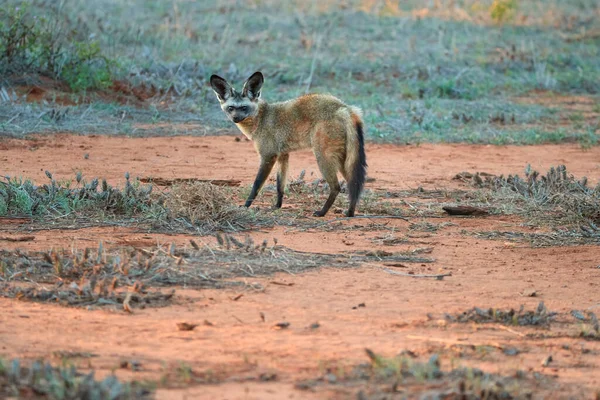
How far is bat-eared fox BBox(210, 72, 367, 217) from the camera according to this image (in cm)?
811

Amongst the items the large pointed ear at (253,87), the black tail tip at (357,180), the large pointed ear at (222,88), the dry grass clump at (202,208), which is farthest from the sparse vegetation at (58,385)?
the large pointed ear at (222,88)

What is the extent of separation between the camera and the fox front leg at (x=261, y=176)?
27.8ft

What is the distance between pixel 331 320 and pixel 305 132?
353 cm

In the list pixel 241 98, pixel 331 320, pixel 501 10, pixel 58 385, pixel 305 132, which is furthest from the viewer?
pixel 501 10

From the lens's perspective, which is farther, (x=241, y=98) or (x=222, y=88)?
(x=222, y=88)

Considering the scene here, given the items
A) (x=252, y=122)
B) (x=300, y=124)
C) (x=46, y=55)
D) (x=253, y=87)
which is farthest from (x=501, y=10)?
(x=300, y=124)

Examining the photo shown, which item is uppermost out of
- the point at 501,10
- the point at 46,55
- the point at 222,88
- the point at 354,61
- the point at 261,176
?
the point at 501,10

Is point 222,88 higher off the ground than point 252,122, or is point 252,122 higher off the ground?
point 222,88

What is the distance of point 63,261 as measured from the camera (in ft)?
19.2

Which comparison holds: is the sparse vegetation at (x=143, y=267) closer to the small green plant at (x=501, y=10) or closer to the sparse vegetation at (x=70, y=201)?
the sparse vegetation at (x=70, y=201)

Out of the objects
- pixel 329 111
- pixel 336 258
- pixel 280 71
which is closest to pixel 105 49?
pixel 280 71

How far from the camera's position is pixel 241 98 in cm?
888

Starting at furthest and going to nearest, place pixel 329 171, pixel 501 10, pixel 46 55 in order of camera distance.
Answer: pixel 501 10 < pixel 46 55 < pixel 329 171

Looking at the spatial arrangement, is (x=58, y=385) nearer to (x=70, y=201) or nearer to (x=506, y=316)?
(x=506, y=316)
